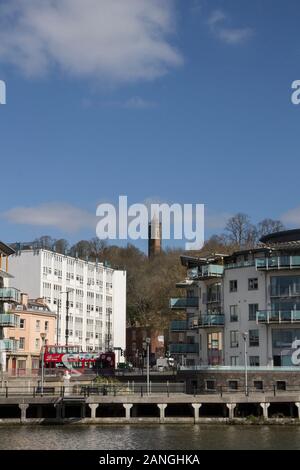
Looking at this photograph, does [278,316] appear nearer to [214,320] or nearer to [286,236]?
[214,320]

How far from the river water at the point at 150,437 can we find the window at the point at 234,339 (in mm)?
18574

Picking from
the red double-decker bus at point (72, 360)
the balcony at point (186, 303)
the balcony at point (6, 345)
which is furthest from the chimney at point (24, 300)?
the balcony at point (186, 303)

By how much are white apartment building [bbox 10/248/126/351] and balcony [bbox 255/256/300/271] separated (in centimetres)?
5333

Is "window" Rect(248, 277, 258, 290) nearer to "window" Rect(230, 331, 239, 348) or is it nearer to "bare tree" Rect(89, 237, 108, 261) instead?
"window" Rect(230, 331, 239, 348)

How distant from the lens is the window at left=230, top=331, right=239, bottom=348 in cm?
7169

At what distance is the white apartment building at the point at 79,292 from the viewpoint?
126m

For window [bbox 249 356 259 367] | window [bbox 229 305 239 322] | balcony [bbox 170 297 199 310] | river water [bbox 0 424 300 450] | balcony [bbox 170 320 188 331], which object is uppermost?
balcony [bbox 170 297 199 310]

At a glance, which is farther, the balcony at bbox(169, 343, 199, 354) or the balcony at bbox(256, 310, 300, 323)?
the balcony at bbox(169, 343, 199, 354)

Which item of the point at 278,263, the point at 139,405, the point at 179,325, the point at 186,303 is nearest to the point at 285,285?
the point at 278,263

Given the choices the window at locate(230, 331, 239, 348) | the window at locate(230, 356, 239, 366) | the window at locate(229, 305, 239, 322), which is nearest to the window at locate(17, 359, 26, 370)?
the window at locate(230, 356, 239, 366)

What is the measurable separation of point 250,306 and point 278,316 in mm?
4025

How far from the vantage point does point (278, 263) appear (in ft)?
225
